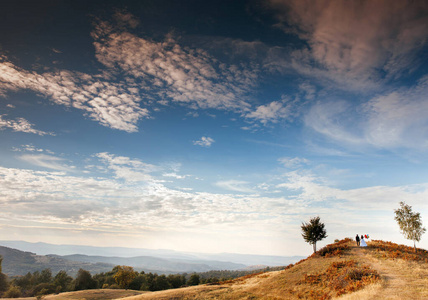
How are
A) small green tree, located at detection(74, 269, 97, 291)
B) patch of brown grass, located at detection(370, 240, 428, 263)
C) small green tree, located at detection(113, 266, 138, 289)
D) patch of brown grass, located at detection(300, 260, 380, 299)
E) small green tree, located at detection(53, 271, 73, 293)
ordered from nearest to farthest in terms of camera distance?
patch of brown grass, located at detection(300, 260, 380, 299) < patch of brown grass, located at detection(370, 240, 428, 263) < small green tree, located at detection(113, 266, 138, 289) < small green tree, located at detection(74, 269, 97, 291) < small green tree, located at detection(53, 271, 73, 293)

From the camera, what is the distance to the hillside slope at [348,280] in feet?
74.3

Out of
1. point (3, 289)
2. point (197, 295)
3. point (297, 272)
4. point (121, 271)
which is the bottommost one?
point (3, 289)

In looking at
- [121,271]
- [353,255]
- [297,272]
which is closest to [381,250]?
[353,255]

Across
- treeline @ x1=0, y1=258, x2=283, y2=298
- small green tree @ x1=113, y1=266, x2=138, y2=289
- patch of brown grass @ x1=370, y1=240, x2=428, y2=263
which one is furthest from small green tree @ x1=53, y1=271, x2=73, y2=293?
patch of brown grass @ x1=370, y1=240, x2=428, y2=263

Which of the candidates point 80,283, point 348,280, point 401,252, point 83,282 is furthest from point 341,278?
point 80,283

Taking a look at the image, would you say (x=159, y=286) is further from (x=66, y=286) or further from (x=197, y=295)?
(x=197, y=295)

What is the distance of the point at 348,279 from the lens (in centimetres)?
2716

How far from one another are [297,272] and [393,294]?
673 inches

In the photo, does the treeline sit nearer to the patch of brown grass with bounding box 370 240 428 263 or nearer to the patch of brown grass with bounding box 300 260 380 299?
the patch of brown grass with bounding box 300 260 380 299

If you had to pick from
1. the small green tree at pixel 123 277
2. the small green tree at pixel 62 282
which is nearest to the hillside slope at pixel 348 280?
the small green tree at pixel 123 277

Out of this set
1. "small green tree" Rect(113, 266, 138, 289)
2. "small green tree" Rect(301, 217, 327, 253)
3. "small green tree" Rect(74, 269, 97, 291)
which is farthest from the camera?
"small green tree" Rect(74, 269, 97, 291)

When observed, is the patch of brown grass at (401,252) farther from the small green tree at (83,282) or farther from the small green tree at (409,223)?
the small green tree at (83,282)

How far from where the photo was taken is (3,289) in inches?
2714

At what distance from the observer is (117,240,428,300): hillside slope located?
22.7m
